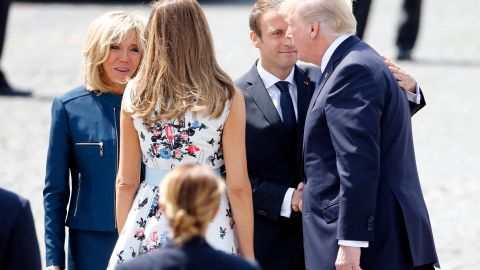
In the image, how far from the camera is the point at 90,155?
4586 millimetres

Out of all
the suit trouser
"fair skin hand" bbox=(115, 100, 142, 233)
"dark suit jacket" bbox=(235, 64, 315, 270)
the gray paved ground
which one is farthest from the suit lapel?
the suit trouser

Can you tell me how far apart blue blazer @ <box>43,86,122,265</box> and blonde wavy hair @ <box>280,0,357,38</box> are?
943mm

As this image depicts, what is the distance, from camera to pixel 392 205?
170 inches

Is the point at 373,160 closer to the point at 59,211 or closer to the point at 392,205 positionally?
the point at 392,205

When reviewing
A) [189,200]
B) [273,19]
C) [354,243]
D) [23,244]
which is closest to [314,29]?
[273,19]

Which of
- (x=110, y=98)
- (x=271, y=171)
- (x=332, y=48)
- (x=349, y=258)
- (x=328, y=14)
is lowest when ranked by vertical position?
(x=349, y=258)

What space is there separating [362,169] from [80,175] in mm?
1241

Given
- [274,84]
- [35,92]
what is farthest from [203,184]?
[35,92]

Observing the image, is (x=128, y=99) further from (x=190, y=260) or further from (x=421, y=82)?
(x=421, y=82)

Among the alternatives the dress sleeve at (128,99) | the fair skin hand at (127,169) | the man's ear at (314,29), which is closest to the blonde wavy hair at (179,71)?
the dress sleeve at (128,99)

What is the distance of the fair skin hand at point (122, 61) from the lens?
4.68 meters

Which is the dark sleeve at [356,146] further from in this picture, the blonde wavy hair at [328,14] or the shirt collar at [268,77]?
the shirt collar at [268,77]

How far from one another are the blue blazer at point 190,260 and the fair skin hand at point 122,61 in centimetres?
173

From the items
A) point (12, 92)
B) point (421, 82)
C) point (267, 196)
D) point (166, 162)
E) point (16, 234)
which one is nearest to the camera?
point (16, 234)
